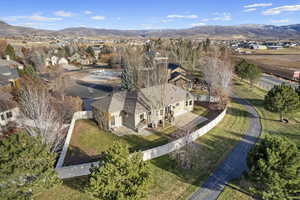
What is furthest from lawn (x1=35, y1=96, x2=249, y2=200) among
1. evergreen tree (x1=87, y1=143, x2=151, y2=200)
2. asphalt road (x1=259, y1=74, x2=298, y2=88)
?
asphalt road (x1=259, y1=74, x2=298, y2=88)

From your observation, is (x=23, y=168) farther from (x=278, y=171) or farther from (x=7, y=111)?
(x=7, y=111)

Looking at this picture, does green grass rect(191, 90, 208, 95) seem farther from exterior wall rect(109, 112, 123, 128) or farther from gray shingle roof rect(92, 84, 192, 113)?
exterior wall rect(109, 112, 123, 128)

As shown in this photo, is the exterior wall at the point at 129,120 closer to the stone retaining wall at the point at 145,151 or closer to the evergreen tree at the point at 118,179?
the stone retaining wall at the point at 145,151

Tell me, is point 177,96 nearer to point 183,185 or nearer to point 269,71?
point 183,185

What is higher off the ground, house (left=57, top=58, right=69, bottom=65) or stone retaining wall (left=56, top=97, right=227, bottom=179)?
house (left=57, top=58, right=69, bottom=65)

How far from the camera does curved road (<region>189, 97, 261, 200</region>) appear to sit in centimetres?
1411

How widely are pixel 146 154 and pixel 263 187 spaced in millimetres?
9764

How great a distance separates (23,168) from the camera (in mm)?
10719

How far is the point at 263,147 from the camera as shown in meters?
13.3

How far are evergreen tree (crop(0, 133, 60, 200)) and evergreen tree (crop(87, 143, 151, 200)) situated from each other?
3225mm

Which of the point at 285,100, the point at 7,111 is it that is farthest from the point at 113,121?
the point at 285,100

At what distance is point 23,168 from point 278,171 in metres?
16.2

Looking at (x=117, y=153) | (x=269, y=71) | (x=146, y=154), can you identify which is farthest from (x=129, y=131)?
(x=269, y=71)

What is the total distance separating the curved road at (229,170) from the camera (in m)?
14.1
